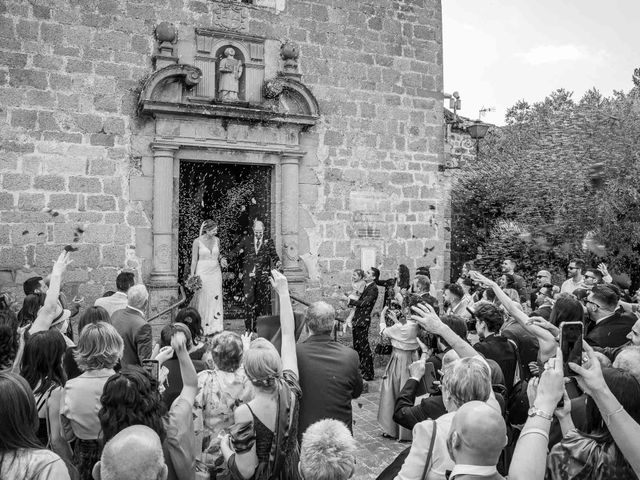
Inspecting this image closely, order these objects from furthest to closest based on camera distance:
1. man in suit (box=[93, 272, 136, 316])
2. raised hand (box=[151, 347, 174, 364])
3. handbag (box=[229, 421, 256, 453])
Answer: man in suit (box=[93, 272, 136, 316]) < raised hand (box=[151, 347, 174, 364]) < handbag (box=[229, 421, 256, 453])

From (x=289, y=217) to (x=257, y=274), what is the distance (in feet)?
3.63

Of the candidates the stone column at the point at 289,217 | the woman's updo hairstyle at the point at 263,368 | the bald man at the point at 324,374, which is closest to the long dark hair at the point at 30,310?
the bald man at the point at 324,374

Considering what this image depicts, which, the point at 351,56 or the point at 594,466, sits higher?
the point at 351,56

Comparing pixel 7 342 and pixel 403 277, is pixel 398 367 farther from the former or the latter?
pixel 403 277

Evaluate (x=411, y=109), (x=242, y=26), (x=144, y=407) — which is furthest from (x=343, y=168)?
(x=144, y=407)

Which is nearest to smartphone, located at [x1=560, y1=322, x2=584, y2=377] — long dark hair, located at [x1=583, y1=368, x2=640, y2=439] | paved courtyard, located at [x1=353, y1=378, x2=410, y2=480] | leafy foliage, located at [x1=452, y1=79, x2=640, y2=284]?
long dark hair, located at [x1=583, y1=368, x2=640, y2=439]

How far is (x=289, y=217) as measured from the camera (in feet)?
31.4

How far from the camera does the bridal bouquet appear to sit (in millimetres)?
8133

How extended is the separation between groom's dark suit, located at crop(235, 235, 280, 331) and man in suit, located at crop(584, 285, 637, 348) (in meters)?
5.07

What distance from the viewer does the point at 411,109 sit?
1073 centimetres

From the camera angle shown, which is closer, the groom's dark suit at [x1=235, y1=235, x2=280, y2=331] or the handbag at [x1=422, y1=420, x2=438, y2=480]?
the handbag at [x1=422, y1=420, x2=438, y2=480]

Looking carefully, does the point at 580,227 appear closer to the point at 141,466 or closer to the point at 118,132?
the point at 118,132

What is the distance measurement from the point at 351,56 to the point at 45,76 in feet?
16.6

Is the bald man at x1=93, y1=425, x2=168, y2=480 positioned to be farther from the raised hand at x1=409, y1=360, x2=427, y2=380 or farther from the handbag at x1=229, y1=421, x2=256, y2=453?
the raised hand at x1=409, y1=360, x2=427, y2=380
